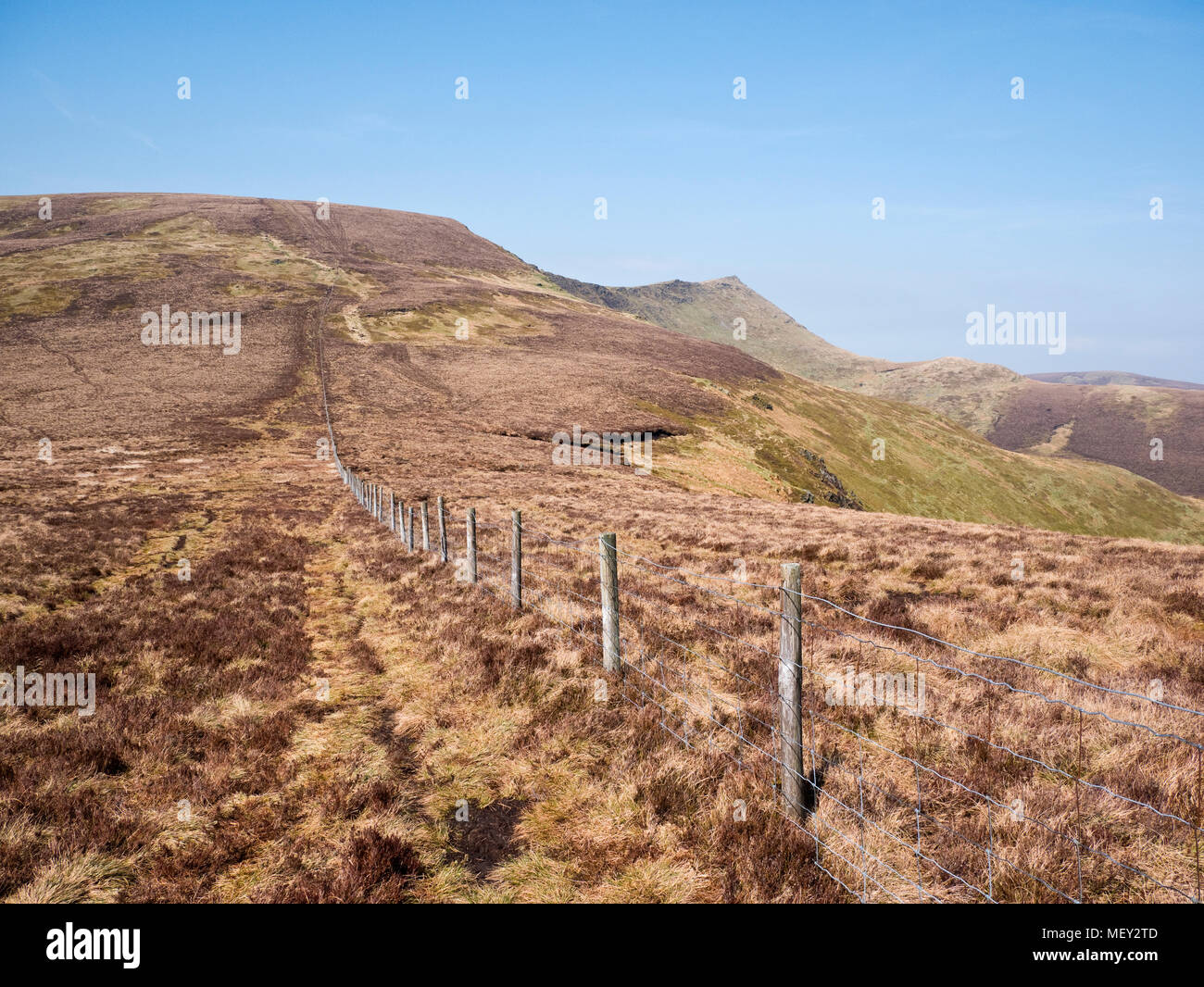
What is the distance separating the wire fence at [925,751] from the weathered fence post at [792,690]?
1 cm

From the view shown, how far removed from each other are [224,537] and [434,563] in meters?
8.97

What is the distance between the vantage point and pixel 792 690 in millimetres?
4852

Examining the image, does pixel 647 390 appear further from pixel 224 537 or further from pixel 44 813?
pixel 44 813

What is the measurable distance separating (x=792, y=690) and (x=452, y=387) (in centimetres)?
6704

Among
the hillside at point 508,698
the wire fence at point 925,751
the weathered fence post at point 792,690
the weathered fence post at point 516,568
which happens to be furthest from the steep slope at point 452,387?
the weathered fence post at point 792,690

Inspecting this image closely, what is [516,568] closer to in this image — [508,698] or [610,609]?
[610,609]

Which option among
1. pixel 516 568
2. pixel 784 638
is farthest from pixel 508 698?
pixel 784 638

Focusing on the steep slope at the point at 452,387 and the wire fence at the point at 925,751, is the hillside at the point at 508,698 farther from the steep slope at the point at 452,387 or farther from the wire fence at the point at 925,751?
the steep slope at the point at 452,387

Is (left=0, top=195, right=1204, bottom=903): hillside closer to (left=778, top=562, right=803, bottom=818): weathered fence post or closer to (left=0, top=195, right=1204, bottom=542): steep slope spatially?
(left=778, top=562, right=803, bottom=818): weathered fence post

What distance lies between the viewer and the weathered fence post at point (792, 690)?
475 cm

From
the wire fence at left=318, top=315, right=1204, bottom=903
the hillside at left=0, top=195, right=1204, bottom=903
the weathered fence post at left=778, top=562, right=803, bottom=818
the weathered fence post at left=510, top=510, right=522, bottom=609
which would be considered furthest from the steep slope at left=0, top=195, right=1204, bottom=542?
the weathered fence post at left=778, top=562, right=803, bottom=818

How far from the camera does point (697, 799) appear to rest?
5.11 metres

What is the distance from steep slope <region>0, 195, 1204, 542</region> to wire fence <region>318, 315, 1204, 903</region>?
88.2 feet
